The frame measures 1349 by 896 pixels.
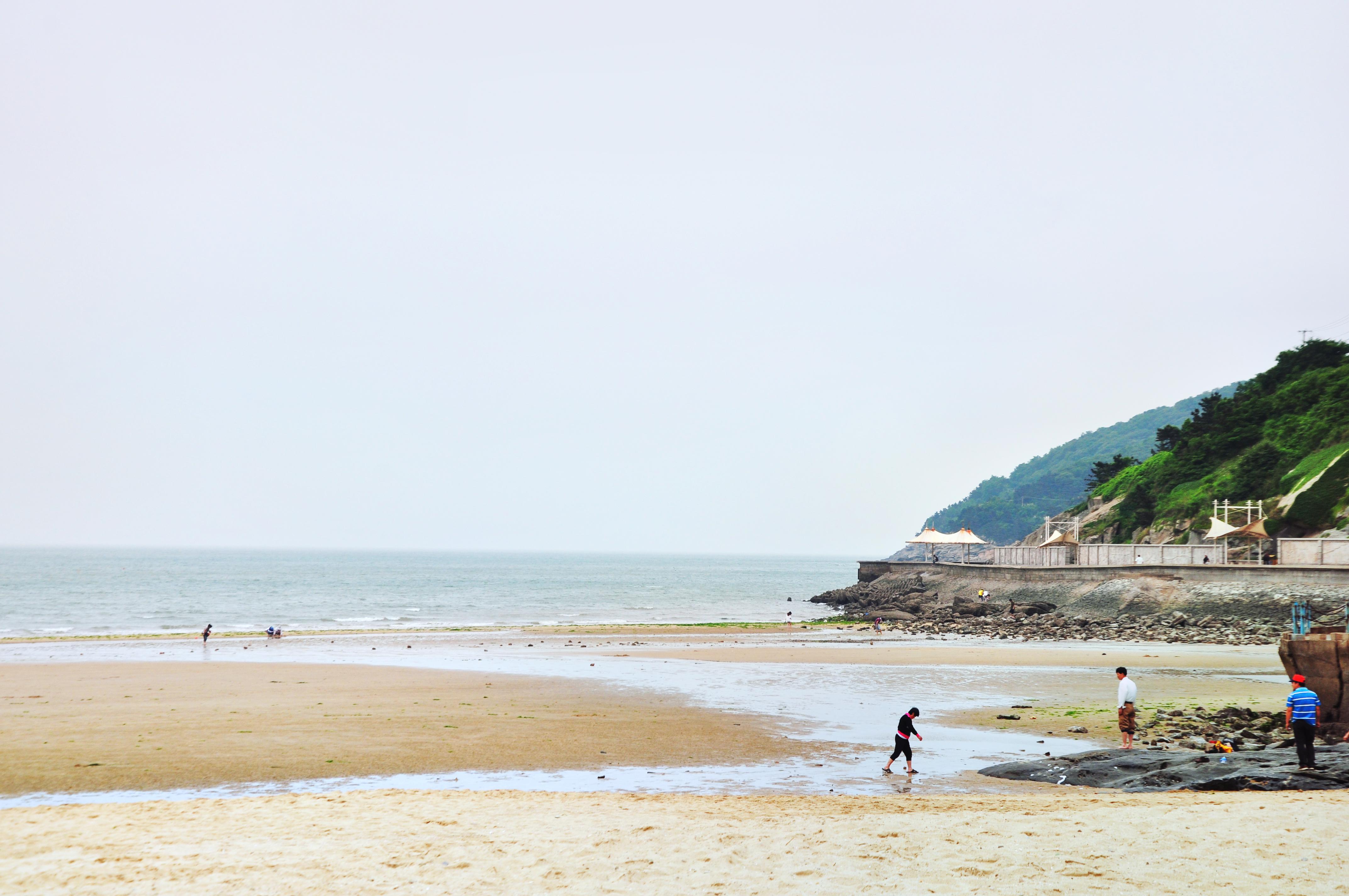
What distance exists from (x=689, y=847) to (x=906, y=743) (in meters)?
6.13

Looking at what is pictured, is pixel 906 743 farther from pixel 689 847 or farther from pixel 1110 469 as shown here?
pixel 1110 469

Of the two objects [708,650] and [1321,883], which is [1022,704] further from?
[708,650]

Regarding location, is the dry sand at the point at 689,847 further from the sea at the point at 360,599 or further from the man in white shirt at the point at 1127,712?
the sea at the point at 360,599

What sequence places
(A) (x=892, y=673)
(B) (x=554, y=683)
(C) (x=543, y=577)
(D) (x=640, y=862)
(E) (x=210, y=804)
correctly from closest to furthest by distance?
(D) (x=640, y=862) → (E) (x=210, y=804) → (B) (x=554, y=683) → (A) (x=892, y=673) → (C) (x=543, y=577)

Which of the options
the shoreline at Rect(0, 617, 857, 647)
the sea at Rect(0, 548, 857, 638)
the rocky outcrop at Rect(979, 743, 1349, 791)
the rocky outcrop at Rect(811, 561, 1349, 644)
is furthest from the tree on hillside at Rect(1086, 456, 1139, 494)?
the rocky outcrop at Rect(979, 743, 1349, 791)

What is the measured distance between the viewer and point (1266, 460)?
59.6 metres

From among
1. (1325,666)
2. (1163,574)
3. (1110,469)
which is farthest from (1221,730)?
(1110,469)

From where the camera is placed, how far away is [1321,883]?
761 cm

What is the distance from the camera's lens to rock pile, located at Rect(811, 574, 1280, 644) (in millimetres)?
37594

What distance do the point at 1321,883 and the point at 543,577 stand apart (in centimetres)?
12986

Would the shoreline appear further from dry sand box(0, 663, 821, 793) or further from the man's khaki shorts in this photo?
the man's khaki shorts

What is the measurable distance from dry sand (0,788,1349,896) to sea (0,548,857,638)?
4132cm

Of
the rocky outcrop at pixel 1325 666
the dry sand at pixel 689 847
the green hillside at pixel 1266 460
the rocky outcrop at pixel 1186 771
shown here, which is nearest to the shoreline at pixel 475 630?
the green hillside at pixel 1266 460

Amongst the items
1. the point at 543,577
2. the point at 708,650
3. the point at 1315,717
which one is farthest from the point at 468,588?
the point at 1315,717
